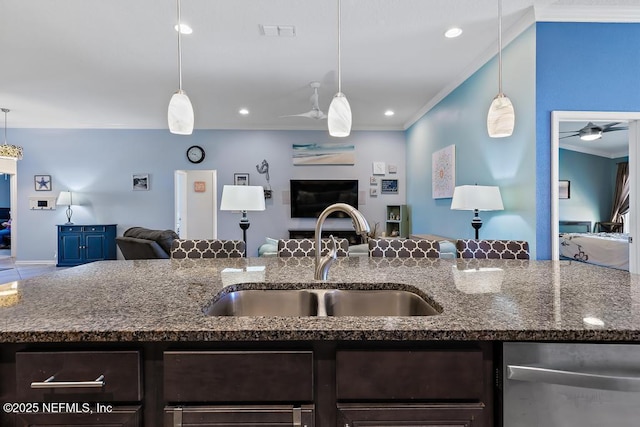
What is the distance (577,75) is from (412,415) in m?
3.11

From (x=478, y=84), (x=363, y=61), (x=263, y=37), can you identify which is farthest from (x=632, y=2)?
(x=263, y=37)

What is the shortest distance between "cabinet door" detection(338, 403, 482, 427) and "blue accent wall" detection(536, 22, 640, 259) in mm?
2414

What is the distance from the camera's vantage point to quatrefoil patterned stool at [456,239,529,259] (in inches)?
81.5

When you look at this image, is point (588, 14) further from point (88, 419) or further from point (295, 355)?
point (88, 419)

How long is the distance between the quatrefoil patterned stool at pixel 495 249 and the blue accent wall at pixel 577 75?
2.47ft

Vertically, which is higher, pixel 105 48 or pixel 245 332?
pixel 105 48

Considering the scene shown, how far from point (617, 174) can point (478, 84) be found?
550 cm

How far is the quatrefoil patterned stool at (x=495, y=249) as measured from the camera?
207cm

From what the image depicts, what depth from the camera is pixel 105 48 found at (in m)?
3.14

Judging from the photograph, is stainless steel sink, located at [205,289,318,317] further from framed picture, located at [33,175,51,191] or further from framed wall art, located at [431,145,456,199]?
framed picture, located at [33,175,51,191]

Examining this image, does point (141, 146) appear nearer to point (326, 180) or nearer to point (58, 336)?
point (326, 180)

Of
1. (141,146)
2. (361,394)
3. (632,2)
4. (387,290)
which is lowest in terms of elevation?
(361,394)

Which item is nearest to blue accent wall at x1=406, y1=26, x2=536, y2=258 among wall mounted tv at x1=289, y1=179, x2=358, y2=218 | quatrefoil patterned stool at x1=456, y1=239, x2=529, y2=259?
quatrefoil patterned stool at x1=456, y1=239, x2=529, y2=259

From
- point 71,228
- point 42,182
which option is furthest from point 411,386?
point 42,182
